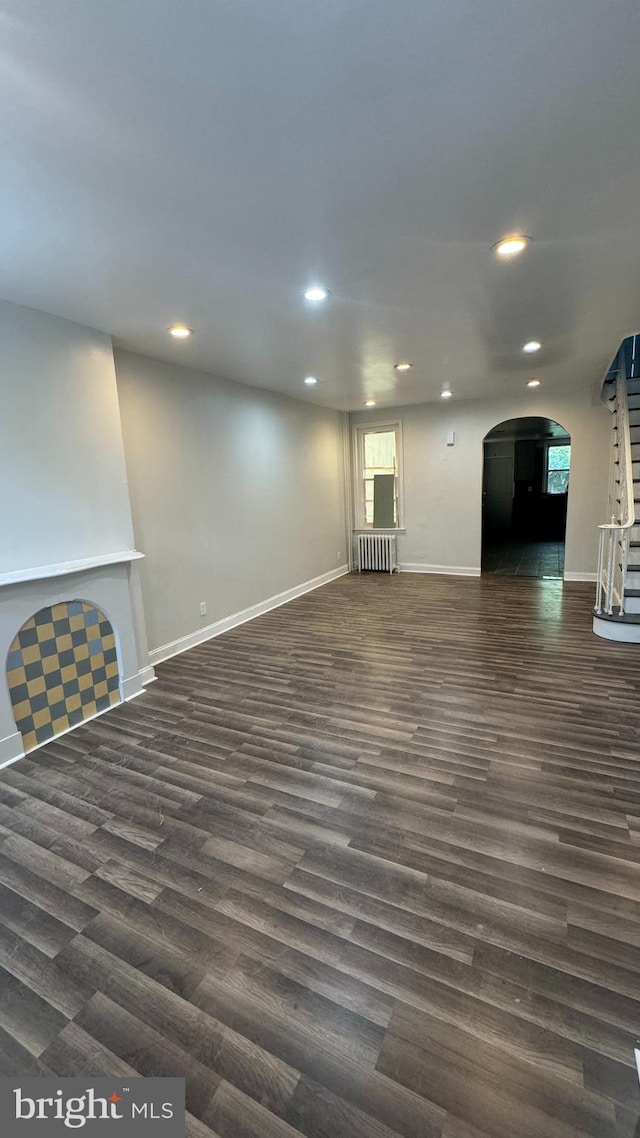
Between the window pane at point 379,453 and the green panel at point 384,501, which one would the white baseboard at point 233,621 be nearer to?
the green panel at point 384,501

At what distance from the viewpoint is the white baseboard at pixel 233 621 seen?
4.13 meters

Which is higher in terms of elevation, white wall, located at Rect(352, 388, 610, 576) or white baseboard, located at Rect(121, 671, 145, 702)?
white wall, located at Rect(352, 388, 610, 576)

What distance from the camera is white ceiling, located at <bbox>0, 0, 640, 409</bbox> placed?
113 cm

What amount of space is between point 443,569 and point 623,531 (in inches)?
121

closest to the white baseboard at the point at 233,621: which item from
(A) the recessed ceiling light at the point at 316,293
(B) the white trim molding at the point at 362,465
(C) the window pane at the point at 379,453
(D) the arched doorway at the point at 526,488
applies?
(B) the white trim molding at the point at 362,465

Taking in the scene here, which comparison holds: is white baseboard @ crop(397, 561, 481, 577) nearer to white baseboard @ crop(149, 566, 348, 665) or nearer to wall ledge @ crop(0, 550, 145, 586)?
white baseboard @ crop(149, 566, 348, 665)

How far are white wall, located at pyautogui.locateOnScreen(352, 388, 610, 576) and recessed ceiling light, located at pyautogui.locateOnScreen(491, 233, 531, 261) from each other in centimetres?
441

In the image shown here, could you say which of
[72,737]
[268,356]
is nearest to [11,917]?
[72,737]

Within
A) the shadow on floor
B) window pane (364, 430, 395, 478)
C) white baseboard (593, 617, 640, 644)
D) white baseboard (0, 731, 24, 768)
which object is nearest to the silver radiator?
window pane (364, 430, 395, 478)

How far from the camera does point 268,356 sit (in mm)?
3928

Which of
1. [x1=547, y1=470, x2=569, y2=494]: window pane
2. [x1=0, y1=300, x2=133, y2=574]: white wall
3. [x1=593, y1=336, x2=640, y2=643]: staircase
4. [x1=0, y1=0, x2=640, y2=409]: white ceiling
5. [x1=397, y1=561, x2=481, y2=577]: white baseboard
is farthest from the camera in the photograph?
[x1=547, y1=470, x2=569, y2=494]: window pane

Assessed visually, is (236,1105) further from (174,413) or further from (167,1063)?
(174,413)

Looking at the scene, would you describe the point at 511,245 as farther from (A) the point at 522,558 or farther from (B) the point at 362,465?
(A) the point at 522,558

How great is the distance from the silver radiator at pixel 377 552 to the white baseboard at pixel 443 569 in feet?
0.76
